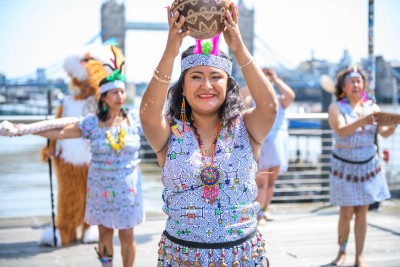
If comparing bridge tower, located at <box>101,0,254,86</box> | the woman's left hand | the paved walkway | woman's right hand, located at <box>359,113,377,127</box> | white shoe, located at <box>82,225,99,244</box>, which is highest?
bridge tower, located at <box>101,0,254,86</box>

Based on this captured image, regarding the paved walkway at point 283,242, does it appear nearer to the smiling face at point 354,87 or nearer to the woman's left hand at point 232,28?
the smiling face at point 354,87

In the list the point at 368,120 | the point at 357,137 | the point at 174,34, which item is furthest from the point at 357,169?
the point at 174,34

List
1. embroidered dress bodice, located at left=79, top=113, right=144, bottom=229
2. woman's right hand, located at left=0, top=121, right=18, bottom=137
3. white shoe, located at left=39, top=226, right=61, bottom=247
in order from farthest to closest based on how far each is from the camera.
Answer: white shoe, located at left=39, top=226, right=61, bottom=247, embroidered dress bodice, located at left=79, top=113, right=144, bottom=229, woman's right hand, located at left=0, top=121, right=18, bottom=137

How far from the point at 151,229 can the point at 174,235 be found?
306 cm

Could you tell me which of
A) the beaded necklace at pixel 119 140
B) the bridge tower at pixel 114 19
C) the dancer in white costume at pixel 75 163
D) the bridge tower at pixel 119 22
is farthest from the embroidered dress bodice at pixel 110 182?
the bridge tower at pixel 114 19

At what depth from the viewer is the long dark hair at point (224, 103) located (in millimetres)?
2049

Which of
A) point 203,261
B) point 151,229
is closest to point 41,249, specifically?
point 151,229

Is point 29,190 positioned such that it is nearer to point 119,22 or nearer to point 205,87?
point 205,87

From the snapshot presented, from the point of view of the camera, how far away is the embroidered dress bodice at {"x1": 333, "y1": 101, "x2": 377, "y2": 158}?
3.73 meters

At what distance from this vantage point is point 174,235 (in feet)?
6.54

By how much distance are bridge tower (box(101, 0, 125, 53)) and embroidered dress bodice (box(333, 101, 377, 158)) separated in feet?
189

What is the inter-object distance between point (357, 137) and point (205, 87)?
6.91 ft

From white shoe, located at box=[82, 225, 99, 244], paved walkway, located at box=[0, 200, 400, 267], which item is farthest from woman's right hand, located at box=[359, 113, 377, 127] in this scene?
white shoe, located at box=[82, 225, 99, 244]

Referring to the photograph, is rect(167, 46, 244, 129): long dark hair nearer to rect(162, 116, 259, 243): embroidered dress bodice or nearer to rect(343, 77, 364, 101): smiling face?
rect(162, 116, 259, 243): embroidered dress bodice
